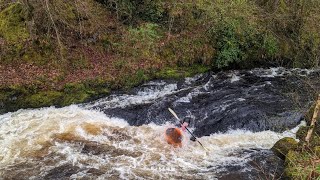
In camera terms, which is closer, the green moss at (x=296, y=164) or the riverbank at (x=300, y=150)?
the green moss at (x=296, y=164)

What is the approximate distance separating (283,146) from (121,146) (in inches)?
168

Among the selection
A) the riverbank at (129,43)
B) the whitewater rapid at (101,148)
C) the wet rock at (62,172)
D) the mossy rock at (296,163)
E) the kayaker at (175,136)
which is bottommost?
the wet rock at (62,172)

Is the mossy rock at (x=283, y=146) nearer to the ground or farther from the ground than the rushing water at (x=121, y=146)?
farther from the ground

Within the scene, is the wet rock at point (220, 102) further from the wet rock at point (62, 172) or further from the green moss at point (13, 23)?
the green moss at point (13, 23)

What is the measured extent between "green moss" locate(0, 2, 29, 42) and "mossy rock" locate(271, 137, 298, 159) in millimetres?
8827

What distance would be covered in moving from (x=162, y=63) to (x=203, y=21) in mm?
2842

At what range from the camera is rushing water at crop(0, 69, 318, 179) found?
845cm

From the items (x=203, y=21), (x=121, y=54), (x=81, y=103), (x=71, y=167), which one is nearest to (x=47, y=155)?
(x=71, y=167)

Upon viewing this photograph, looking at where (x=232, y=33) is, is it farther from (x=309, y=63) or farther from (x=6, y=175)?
(x=6, y=175)

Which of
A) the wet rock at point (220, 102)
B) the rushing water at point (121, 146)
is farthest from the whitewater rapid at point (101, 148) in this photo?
the wet rock at point (220, 102)

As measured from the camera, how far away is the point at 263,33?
14.9 metres

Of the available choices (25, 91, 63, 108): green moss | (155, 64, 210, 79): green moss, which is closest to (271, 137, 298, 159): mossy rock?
(155, 64, 210, 79): green moss

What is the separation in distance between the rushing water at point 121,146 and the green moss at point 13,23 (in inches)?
113

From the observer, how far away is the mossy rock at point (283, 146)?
916 centimetres
